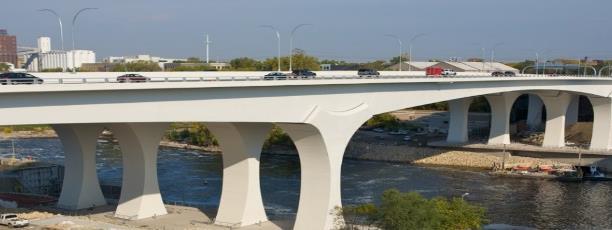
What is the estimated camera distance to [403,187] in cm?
5009

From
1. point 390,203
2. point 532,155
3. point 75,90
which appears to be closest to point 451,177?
point 532,155

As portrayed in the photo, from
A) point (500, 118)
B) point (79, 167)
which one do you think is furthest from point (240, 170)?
point (500, 118)

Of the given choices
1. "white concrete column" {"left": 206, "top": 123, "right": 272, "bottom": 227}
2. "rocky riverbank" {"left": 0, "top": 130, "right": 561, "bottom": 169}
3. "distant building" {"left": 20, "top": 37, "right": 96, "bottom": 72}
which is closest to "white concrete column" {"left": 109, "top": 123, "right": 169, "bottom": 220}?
"white concrete column" {"left": 206, "top": 123, "right": 272, "bottom": 227}

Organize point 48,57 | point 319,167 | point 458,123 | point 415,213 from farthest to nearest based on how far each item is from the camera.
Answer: point 458,123 → point 48,57 → point 319,167 → point 415,213

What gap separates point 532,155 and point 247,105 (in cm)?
4257

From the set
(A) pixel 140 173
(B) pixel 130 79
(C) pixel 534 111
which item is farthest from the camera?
(C) pixel 534 111

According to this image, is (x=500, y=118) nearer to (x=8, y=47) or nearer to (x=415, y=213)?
(x=415, y=213)

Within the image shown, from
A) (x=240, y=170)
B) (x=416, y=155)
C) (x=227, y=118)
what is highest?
(x=227, y=118)

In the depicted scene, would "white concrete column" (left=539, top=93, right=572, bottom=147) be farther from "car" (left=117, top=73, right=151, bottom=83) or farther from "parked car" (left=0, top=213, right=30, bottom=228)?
"car" (left=117, top=73, right=151, bottom=83)

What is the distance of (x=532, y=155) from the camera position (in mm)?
64812

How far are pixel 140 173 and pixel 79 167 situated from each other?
452 centimetres

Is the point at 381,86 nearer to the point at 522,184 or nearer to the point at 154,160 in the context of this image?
the point at 154,160

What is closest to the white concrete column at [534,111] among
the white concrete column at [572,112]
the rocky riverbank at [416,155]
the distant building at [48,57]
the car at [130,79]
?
the white concrete column at [572,112]

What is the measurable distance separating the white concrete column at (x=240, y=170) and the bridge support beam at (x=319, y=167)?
192cm
